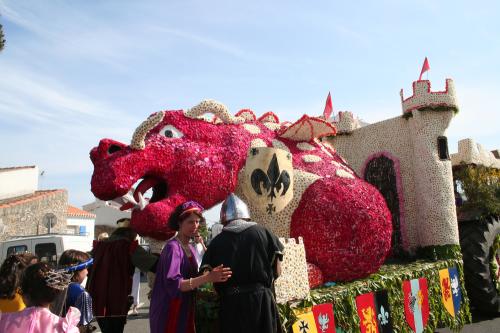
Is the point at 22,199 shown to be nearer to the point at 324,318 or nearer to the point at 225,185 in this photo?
the point at 225,185

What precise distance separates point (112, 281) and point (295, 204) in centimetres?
176

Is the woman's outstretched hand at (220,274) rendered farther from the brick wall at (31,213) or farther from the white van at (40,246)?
the brick wall at (31,213)

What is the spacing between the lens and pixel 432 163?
5.49 metres

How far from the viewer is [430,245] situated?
550 centimetres

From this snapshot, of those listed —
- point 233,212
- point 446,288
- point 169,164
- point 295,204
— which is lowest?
point 446,288

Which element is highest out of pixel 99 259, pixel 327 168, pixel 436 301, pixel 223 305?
pixel 327 168


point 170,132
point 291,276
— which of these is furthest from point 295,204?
point 170,132

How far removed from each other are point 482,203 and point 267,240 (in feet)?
15.5

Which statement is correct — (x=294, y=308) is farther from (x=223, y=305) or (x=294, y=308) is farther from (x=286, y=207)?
(x=286, y=207)

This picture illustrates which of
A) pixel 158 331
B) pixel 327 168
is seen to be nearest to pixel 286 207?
pixel 327 168

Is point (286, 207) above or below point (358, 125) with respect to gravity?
below

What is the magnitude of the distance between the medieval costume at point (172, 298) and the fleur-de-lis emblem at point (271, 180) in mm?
1333

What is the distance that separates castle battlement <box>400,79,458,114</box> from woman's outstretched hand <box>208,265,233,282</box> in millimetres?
4150

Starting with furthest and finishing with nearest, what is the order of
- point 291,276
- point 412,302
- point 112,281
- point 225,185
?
1. point 412,302
2. point 225,185
3. point 112,281
4. point 291,276
